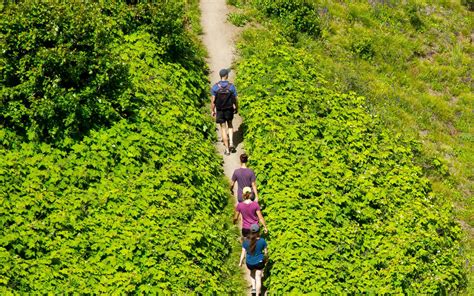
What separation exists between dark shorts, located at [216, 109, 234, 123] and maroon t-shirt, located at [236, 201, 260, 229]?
4.46 meters

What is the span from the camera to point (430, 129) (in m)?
27.7

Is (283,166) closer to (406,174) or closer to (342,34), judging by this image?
(406,174)

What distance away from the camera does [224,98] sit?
21.3m

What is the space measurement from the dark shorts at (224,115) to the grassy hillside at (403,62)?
9.30ft

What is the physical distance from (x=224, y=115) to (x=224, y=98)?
0.59 m

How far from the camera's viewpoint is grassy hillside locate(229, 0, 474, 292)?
83.4ft

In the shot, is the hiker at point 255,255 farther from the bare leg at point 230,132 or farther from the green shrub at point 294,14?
the green shrub at point 294,14

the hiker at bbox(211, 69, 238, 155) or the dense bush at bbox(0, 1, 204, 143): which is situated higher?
the dense bush at bbox(0, 1, 204, 143)

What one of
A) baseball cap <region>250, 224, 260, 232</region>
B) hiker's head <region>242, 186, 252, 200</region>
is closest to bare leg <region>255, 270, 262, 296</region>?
baseball cap <region>250, 224, 260, 232</region>

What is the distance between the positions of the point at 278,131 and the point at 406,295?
6782 millimetres

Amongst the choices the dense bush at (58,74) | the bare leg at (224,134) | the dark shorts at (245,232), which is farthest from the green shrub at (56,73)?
the dark shorts at (245,232)

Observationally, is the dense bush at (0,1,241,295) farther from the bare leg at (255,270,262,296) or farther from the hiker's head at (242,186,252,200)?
the hiker's head at (242,186,252,200)

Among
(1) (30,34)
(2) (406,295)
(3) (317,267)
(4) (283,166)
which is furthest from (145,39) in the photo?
(2) (406,295)

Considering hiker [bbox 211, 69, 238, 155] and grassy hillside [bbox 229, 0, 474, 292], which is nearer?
hiker [bbox 211, 69, 238, 155]
